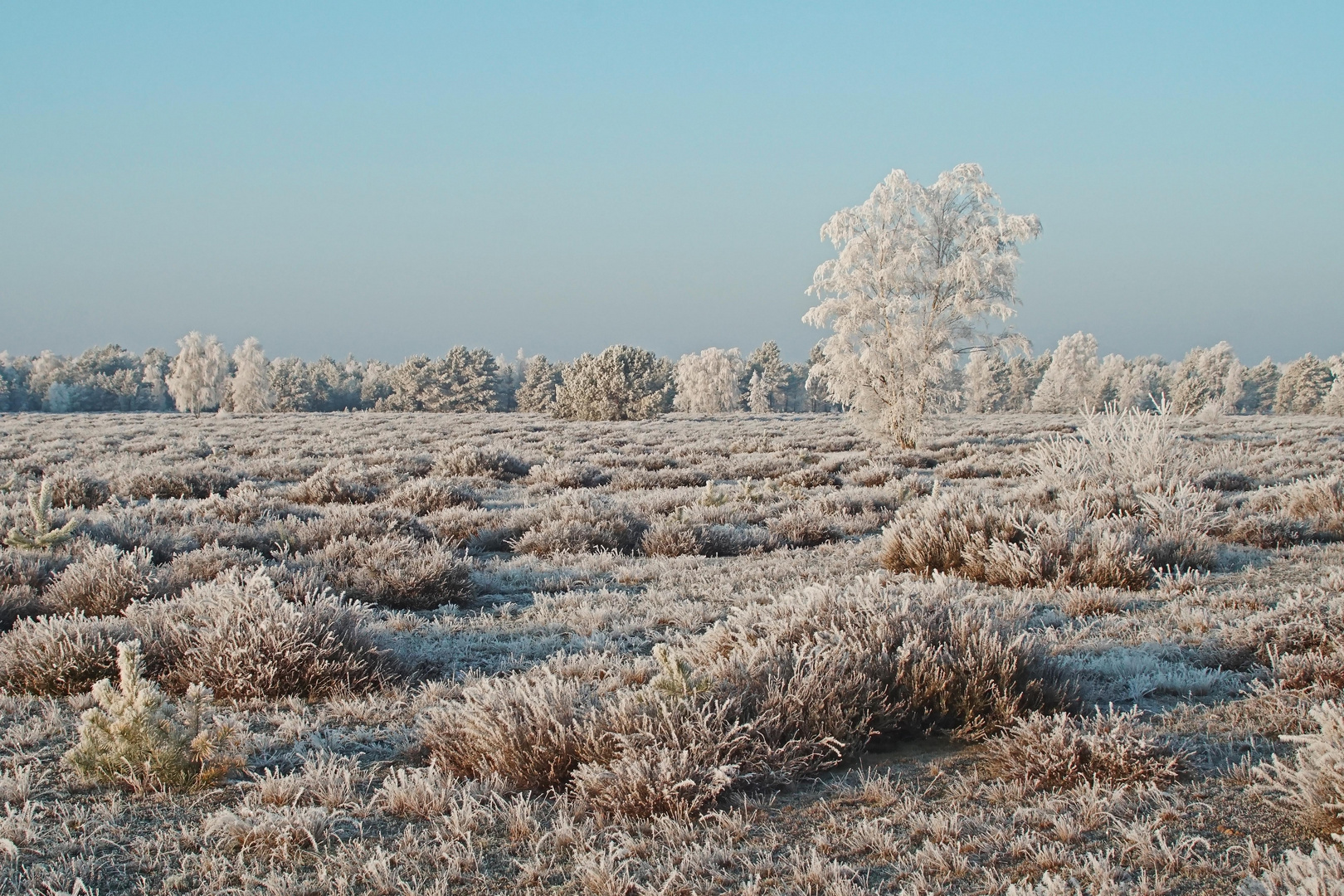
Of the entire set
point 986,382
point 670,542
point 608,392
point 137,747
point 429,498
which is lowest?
point 670,542

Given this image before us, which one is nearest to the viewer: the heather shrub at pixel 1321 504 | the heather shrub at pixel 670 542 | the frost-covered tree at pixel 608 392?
the heather shrub at pixel 1321 504

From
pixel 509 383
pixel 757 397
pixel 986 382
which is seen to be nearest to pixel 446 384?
Answer: pixel 509 383

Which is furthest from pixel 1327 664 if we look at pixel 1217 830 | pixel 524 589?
pixel 524 589

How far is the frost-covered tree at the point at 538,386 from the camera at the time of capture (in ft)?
235

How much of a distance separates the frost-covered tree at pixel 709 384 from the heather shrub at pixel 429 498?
6421 cm

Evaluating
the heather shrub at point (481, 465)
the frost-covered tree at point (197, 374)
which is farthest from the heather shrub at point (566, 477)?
the frost-covered tree at point (197, 374)

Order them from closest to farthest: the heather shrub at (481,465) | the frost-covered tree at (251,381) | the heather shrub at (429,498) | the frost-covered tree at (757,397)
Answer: the heather shrub at (429,498)
the heather shrub at (481,465)
the frost-covered tree at (251,381)
the frost-covered tree at (757,397)

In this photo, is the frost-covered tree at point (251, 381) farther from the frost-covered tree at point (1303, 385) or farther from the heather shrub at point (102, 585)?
the frost-covered tree at point (1303, 385)

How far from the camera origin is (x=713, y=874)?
225 centimetres

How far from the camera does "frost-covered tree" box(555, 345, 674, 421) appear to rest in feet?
136

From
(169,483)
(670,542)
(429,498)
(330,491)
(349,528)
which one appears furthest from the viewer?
(169,483)

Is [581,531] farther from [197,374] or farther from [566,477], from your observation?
[197,374]

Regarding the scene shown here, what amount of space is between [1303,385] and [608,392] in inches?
2725

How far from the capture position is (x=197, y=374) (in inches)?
2435
